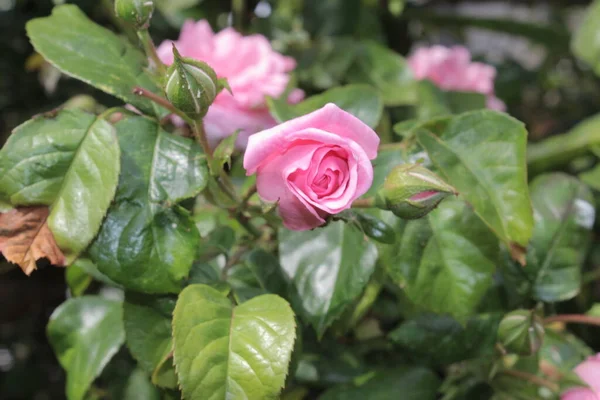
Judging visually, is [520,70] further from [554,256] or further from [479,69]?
[554,256]

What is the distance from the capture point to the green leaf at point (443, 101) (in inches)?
22.9

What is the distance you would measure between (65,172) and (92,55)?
9cm

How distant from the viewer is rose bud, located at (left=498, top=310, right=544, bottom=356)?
37cm

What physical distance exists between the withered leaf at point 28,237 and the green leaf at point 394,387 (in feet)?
0.80

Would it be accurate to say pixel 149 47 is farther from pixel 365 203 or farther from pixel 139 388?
pixel 139 388

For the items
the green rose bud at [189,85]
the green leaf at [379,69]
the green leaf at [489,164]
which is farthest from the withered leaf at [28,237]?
the green leaf at [379,69]

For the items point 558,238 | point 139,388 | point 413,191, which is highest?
point 413,191

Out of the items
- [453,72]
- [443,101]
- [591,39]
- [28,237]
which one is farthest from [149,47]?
[591,39]

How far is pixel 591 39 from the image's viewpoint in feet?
2.49

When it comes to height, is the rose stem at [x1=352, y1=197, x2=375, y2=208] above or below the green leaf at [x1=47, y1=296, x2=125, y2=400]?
above

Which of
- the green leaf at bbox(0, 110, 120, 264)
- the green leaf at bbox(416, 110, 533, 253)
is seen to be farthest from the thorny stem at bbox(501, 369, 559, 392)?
the green leaf at bbox(0, 110, 120, 264)

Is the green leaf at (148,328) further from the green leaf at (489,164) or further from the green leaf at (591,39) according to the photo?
the green leaf at (591,39)

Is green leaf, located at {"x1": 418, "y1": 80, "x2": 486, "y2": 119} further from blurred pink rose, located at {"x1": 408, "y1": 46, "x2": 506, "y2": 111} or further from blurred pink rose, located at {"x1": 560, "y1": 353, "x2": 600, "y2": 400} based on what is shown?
blurred pink rose, located at {"x1": 560, "y1": 353, "x2": 600, "y2": 400}

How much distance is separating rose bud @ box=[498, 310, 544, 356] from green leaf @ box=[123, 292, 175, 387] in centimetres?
22
